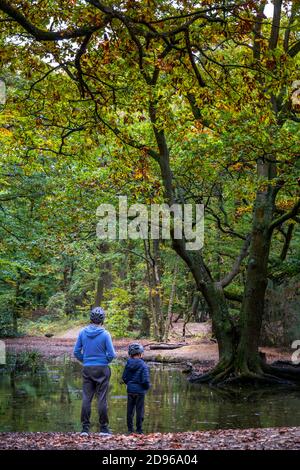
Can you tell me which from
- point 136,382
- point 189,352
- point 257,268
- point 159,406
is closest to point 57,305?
point 189,352

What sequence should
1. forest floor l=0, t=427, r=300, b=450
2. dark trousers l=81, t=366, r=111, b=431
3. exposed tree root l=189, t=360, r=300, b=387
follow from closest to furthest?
forest floor l=0, t=427, r=300, b=450
dark trousers l=81, t=366, r=111, b=431
exposed tree root l=189, t=360, r=300, b=387

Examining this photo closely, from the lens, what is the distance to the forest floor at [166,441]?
6438mm

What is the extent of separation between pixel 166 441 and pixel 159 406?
5.73 m

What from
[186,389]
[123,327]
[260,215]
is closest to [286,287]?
[260,215]

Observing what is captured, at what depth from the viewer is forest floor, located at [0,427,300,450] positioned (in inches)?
253

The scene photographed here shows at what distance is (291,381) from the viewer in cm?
1670

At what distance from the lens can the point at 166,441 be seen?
6867 millimetres

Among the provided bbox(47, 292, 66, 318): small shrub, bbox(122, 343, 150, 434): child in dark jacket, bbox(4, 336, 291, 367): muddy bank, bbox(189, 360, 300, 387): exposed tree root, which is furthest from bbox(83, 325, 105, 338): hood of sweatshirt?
bbox(47, 292, 66, 318): small shrub

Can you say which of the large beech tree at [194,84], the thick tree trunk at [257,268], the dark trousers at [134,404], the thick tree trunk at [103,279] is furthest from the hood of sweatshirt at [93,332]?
the thick tree trunk at [103,279]

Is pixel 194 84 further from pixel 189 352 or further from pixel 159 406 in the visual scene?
pixel 189 352

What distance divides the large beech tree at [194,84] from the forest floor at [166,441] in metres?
5.04

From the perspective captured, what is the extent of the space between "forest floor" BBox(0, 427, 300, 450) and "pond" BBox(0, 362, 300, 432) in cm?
211

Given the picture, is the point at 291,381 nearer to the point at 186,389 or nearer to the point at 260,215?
the point at 186,389

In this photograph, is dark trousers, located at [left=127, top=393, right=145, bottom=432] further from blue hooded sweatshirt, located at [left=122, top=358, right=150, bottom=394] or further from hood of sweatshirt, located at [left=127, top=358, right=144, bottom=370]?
hood of sweatshirt, located at [left=127, top=358, right=144, bottom=370]
